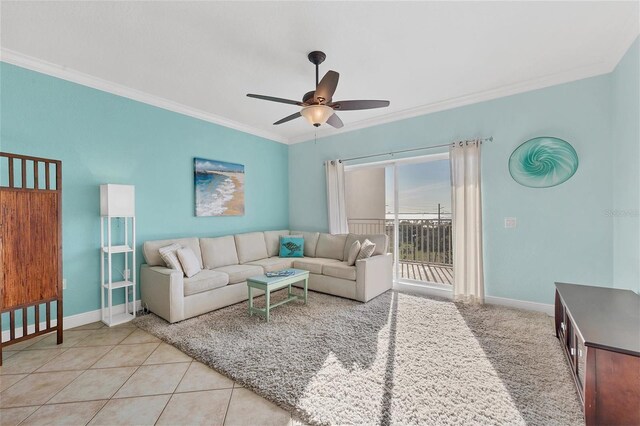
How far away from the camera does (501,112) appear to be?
350 cm

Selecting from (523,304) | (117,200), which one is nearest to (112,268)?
(117,200)

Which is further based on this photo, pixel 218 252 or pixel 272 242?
pixel 272 242

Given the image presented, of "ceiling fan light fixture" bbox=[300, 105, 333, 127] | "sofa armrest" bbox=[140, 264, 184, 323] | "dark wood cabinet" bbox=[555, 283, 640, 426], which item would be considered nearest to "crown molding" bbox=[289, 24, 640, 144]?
"ceiling fan light fixture" bbox=[300, 105, 333, 127]

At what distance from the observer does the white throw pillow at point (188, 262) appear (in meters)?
3.30

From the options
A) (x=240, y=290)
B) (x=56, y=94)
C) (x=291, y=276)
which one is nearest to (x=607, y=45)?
(x=291, y=276)

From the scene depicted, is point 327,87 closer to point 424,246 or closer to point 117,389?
point 117,389

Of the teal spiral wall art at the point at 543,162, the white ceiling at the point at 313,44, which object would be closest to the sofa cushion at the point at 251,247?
the white ceiling at the point at 313,44

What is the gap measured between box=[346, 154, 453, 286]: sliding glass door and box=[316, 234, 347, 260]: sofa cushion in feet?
2.85

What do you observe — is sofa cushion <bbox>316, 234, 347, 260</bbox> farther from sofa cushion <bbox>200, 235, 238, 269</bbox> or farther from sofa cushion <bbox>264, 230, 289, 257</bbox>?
sofa cushion <bbox>200, 235, 238, 269</bbox>

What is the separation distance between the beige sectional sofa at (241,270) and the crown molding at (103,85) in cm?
184

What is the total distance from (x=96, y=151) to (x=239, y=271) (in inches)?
85.8

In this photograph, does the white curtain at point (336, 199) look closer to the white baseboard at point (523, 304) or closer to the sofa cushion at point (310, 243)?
the sofa cushion at point (310, 243)

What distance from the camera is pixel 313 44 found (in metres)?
2.47

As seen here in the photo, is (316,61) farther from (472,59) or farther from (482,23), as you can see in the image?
(472,59)
